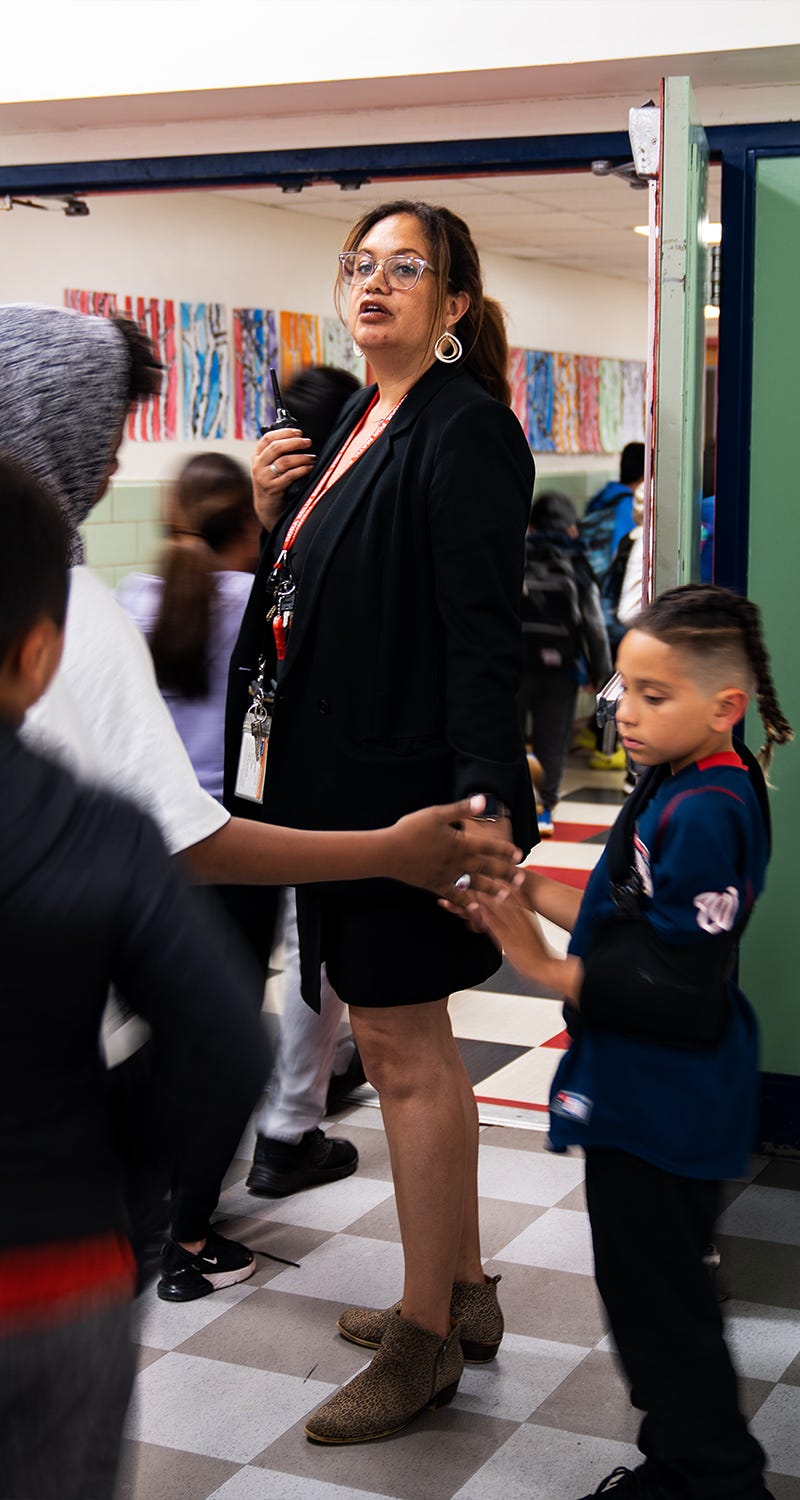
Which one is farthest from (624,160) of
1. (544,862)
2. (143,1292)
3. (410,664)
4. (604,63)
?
(544,862)

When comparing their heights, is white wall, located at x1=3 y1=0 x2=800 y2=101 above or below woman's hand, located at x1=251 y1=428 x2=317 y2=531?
above

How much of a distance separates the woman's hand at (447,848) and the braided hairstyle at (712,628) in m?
0.32

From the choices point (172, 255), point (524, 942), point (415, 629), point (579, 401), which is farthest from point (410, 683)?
point (579, 401)

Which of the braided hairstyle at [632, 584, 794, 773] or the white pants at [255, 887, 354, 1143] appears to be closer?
the braided hairstyle at [632, 584, 794, 773]

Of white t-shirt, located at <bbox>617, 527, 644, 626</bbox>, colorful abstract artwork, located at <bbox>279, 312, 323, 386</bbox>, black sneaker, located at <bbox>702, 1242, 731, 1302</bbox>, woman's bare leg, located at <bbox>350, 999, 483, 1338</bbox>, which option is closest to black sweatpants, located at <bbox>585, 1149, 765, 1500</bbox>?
woman's bare leg, located at <bbox>350, 999, 483, 1338</bbox>

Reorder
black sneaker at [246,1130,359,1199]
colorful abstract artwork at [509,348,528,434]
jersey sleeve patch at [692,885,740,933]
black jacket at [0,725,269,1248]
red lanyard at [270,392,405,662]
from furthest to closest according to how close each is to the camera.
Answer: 1. colorful abstract artwork at [509,348,528,434]
2. black sneaker at [246,1130,359,1199]
3. red lanyard at [270,392,405,662]
4. jersey sleeve patch at [692,885,740,933]
5. black jacket at [0,725,269,1248]

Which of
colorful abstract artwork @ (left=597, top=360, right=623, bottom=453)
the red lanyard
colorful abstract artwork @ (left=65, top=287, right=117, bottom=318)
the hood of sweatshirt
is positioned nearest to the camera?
the hood of sweatshirt

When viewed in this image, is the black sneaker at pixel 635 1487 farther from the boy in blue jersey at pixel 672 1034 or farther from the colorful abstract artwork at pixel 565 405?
the colorful abstract artwork at pixel 565 405

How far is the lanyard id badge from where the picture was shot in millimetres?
2422

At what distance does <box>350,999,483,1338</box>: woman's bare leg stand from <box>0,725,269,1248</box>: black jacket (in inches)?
44.6

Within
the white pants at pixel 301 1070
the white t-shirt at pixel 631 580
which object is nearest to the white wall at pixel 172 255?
the white t-shirt at pixel 631 580

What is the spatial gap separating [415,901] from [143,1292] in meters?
1.03

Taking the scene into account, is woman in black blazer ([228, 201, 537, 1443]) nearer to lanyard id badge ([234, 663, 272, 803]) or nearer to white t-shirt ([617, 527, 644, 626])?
lanyard id badge ([234, 663, 272, 803])

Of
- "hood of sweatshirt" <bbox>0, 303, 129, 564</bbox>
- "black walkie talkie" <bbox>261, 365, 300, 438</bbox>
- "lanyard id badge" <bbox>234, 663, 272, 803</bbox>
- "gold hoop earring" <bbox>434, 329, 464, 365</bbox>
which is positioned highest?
"gold hoop earring" <bbox>434, 329, 464, 365</bbox>
